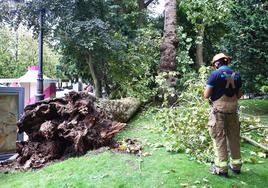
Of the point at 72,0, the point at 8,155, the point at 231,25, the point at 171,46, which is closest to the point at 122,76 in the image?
the point at 171,46

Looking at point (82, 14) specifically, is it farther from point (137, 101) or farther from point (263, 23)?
point (263, 23)

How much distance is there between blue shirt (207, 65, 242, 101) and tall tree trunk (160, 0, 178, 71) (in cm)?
554

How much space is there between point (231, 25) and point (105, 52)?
3833mm

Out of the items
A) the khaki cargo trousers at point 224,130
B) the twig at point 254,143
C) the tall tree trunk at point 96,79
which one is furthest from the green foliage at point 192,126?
the tall tree trunk at point 96,79

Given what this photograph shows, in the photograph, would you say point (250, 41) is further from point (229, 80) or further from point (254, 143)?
point (229, 80)

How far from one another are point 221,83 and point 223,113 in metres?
0.42

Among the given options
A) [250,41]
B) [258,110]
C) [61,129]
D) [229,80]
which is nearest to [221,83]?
[229,80]

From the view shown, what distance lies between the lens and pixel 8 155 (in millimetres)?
6449

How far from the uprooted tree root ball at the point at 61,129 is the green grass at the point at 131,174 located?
12.2 inches

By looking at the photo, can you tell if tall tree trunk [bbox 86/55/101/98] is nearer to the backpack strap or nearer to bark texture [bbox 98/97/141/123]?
bark texture [bbox 98/97/141/123]

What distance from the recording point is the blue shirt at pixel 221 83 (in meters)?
4.83

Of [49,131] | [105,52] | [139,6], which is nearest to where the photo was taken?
[49,131]

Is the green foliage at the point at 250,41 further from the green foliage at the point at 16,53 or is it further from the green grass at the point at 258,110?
the green foliage at the point at 16,53

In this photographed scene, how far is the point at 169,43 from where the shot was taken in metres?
10.6
